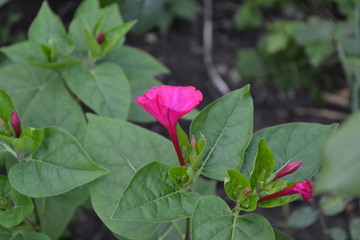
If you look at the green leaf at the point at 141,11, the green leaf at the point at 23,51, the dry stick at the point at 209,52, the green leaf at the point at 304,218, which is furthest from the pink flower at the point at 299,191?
the dry stick at the point at 209,52

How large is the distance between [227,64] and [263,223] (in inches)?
98.8

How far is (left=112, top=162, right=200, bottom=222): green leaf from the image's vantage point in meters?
1.11

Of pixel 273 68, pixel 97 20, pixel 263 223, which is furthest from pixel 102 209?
pixel 273 68

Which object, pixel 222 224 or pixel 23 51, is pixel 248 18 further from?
pixel 222 224

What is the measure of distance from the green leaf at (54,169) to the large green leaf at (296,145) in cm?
45

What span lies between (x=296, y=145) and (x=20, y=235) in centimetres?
85

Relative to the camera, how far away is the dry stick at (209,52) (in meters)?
3.40

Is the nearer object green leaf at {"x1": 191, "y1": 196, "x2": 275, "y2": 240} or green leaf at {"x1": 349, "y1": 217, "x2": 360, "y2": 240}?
green leaf at {"x1": 191, "y1": 196, "x2": 275, "y2": 240}

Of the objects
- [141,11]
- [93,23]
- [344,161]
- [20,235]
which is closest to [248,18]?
[141,11]

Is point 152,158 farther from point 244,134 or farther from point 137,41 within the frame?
point 137,41

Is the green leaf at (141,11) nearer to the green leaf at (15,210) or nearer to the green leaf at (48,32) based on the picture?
the green leaf at (48,32)

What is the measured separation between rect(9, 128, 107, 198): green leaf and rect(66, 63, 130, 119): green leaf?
0.91ft

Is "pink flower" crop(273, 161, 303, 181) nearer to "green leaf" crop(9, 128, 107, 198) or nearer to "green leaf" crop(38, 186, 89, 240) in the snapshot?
"green leaf" crop(9, 128, 107, 198)

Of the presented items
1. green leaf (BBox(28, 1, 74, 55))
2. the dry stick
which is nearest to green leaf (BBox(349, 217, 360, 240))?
green leaf (BBox(28, 1, 74, 55))
